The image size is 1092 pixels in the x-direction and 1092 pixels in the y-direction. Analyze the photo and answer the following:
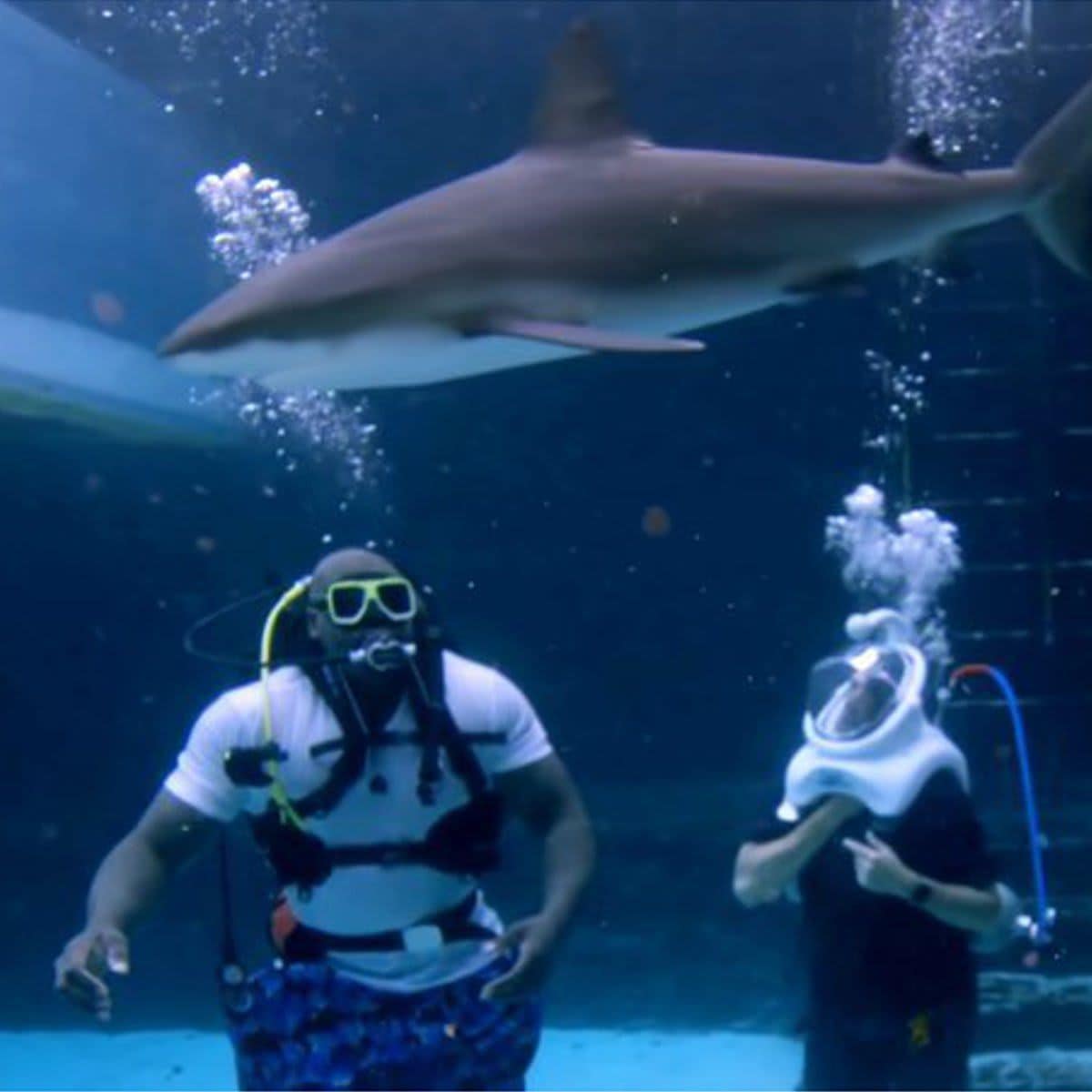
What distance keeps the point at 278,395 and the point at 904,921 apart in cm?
1190

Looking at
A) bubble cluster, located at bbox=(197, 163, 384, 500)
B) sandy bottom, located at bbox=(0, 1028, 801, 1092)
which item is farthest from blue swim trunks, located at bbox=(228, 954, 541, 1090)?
bubble cluster, located at bbox=(197, 163, 384, 500)

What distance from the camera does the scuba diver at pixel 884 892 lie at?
4.01 metres

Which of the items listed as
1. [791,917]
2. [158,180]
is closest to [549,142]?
[791,917]

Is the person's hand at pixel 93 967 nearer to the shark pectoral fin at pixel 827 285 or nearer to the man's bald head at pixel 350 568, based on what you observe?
the man's bald head at pixel 350 568

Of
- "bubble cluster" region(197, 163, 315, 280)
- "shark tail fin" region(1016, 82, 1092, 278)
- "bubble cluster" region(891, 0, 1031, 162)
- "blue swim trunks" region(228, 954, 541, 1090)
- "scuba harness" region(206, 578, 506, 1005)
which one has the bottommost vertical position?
"blue swim trunks" region(228, 954, 541, 1090)

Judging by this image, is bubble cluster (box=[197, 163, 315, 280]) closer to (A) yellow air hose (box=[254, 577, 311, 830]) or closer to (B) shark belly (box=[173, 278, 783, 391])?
(B) shark belly (box=[173, 278, 783, 391])

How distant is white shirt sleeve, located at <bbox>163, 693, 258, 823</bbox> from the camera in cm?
368

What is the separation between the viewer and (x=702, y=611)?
47.6 ft

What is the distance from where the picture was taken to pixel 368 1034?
11.8 ft

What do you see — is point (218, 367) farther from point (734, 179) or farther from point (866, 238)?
point (866, 238)

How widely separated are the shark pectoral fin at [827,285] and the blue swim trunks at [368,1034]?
1.94m

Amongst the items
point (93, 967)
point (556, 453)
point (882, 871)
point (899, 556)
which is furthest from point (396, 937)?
point (556, 453)

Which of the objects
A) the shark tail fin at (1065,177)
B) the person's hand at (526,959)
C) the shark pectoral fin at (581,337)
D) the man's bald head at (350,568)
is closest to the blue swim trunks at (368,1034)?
the person's hand at (526,959)

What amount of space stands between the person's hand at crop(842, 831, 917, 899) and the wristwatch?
0.04ft
